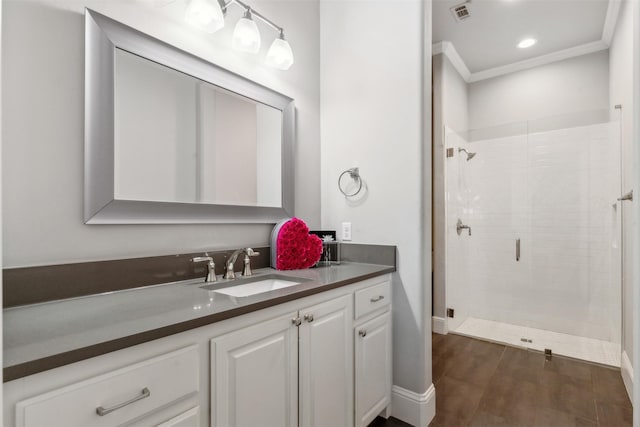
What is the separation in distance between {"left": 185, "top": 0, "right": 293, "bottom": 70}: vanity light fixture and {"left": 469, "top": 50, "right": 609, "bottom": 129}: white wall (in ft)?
9.22

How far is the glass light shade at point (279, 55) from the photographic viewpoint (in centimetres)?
175

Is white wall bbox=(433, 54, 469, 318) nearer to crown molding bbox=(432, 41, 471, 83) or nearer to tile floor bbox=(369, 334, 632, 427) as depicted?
crown molding bbox=(432, 41, 471, 83)

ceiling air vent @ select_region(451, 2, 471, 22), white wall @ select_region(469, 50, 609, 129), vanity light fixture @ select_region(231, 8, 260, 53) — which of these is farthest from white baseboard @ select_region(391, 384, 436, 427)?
white wall @ select_region(469, 50, 609, 129)

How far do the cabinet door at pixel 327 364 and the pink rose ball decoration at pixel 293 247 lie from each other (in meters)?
0.39

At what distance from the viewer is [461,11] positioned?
2621 millimetres

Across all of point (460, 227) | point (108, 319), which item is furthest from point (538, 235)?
point (108, 319)

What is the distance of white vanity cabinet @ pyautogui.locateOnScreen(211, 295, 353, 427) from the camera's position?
976 mm

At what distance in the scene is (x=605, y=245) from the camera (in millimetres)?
2717

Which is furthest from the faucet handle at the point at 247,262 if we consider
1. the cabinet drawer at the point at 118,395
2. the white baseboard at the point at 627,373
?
the white baseboard at the point at 627,373

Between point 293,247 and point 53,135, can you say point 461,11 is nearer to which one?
point 293,247

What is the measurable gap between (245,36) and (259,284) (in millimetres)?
1206

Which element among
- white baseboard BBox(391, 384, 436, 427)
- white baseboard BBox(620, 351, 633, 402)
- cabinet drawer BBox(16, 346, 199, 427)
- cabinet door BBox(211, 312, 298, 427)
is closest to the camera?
cabinet drawer BBox(16, 346, 199, 427)

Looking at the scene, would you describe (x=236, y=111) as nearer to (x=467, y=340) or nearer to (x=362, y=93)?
(x=362, y=93)

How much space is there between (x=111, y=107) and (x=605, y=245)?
140 inches
